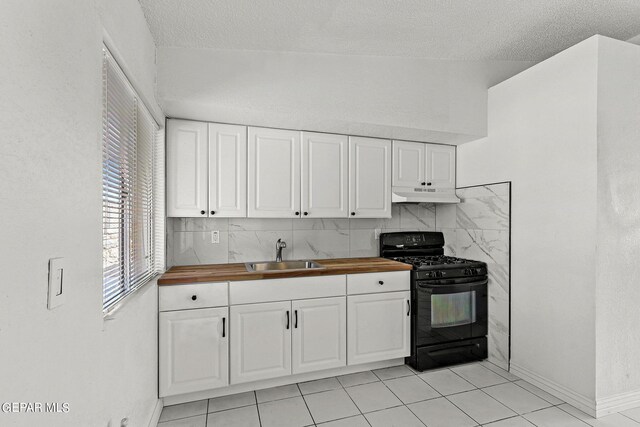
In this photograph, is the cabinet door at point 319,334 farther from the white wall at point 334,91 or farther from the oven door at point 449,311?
the white wall at point 334,91

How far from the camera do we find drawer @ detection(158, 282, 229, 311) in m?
2.23

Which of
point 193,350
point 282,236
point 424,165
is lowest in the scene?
point 193,350

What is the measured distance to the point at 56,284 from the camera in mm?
839

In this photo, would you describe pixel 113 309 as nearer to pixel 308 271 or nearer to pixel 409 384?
pixel 308 271

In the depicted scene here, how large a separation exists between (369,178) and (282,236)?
3.29ft

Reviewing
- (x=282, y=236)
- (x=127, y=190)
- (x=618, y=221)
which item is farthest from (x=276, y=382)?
(x=618, y=221)

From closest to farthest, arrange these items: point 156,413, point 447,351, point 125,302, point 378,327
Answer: point 125,302
point 156,413
point 378,327
point 447,351

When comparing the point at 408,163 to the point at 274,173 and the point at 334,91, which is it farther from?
the point at 274,173

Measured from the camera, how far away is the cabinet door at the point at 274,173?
2734mm

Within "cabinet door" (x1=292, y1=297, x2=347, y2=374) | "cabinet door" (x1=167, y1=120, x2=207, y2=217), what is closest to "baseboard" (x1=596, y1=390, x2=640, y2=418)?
"cabinet door" (x1=292, y1=297, x2=347, y2=374)

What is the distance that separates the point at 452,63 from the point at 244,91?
1896mm

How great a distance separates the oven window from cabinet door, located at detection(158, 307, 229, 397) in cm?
176

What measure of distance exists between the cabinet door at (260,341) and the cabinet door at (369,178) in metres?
1.15

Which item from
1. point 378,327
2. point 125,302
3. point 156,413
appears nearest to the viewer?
point 125,302
